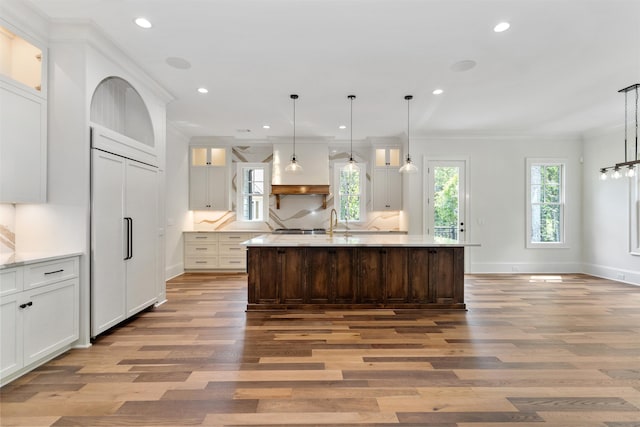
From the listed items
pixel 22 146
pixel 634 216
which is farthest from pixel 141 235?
pixel 634 216

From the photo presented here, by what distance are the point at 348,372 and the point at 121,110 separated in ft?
12.1

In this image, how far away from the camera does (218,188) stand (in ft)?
22.7

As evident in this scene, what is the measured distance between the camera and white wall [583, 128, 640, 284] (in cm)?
564

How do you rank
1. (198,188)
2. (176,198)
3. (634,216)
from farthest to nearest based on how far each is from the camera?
1. (198,188)
2. (176,198)
3. (634,216)

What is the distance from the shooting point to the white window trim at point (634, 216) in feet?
17.9

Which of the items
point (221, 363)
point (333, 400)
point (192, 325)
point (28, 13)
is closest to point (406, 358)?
point (333, 400)

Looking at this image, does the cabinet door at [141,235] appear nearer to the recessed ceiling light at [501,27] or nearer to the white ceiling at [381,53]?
the white ceiling at [381,53]

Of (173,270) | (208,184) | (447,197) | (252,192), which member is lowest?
(173,270)

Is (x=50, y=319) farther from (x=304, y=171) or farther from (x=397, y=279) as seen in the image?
(x=304, y=171)

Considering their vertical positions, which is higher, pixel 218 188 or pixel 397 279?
pixel 218 188

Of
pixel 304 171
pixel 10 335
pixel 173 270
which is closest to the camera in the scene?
pixel 10 335

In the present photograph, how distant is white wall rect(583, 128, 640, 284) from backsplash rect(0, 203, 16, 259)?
8555 millimetres

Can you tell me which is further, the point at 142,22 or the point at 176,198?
the point at 176,198

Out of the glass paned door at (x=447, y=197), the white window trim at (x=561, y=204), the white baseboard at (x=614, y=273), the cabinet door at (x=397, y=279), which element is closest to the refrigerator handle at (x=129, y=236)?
the cabinet door at (x=397, y=279)
